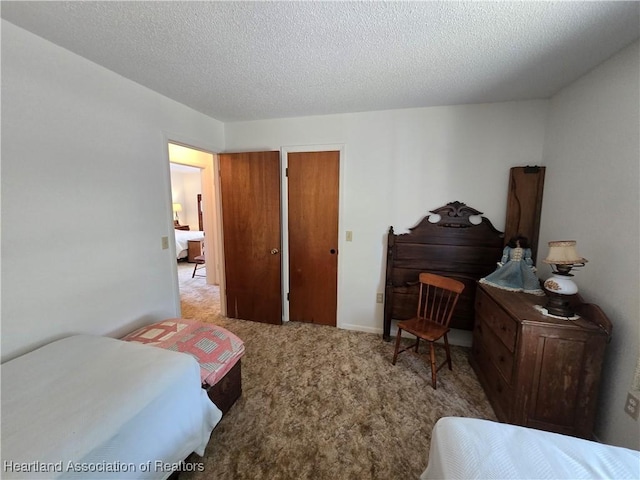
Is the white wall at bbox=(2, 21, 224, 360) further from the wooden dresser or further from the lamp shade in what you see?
the lamp shade

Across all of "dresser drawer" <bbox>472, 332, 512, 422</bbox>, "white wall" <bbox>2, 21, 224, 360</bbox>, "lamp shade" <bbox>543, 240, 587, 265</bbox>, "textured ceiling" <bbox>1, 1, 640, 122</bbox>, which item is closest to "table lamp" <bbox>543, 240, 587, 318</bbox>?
"lamp shade" <bbox>543, 240, 587, 265</bbox>

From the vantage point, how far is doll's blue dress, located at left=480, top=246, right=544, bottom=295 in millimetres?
1885

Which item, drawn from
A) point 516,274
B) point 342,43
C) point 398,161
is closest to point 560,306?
point 516,274

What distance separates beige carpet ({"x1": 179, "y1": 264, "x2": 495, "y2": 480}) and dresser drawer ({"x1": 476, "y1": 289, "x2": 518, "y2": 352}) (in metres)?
0.55

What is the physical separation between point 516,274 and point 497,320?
46 centimetres

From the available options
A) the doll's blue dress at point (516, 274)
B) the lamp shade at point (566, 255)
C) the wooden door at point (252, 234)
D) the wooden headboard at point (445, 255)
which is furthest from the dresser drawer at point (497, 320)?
the wooden door at point (252, 234)

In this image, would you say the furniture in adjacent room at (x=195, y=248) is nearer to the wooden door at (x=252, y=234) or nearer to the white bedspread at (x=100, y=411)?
the wooden door at (x=252, y=234)

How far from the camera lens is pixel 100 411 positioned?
98 cm

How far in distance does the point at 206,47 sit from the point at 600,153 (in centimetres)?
250

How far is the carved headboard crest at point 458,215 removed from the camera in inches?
93.9

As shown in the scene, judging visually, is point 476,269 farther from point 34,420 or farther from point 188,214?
point 188,214

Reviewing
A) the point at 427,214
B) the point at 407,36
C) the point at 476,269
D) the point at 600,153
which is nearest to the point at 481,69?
the point at 407,36

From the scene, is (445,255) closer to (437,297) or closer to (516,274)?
(437,297)

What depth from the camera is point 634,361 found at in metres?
1.31
